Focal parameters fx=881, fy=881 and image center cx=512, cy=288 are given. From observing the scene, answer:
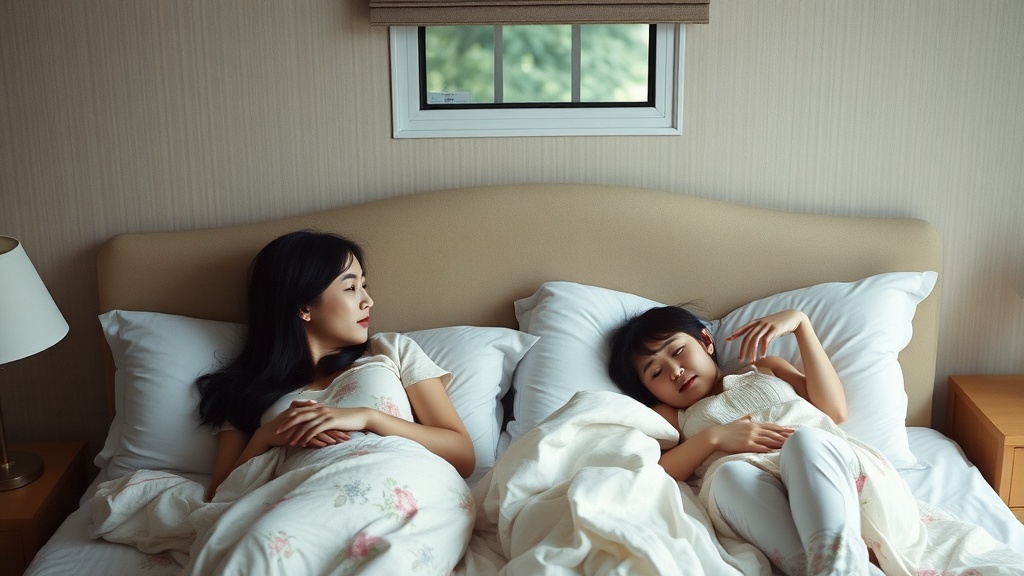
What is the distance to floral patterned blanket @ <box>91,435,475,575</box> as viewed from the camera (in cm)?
144

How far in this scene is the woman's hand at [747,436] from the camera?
1738mm

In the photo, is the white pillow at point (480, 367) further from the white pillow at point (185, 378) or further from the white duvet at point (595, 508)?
the white duvet at point (595, 508)

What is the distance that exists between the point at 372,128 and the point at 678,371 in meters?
1.02

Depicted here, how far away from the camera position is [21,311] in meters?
1.94

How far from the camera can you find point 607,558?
1388 millimetres

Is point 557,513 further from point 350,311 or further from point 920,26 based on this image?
point 920,26

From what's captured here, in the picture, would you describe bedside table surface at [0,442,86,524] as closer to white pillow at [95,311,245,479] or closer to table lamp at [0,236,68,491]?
white pillow at [95,311,245,479]

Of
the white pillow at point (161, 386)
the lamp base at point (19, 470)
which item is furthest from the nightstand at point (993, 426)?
the lamp base at point (19, 470)

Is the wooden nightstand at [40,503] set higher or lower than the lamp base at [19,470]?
lower

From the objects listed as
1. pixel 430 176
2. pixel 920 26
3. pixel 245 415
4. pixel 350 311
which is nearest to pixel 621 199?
pixel 430 176

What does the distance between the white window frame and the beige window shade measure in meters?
0.08

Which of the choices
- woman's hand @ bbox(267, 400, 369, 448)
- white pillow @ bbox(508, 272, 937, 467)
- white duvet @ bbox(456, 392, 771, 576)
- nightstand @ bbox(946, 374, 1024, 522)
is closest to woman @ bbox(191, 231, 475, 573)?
woman's hand @ bbox(267, 400, 369, 448)

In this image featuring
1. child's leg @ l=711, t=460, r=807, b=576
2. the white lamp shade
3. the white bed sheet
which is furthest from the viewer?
the white lamp shade

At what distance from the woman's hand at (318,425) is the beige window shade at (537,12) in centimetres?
100
